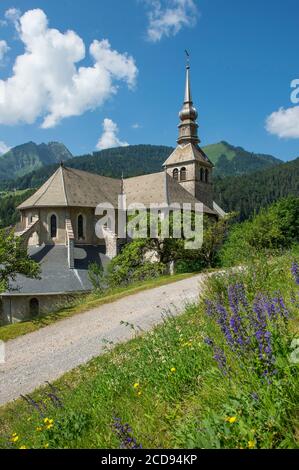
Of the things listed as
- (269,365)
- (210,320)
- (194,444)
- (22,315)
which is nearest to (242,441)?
(194,444)

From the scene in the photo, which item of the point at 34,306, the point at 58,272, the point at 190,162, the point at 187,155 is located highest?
the point at 187,155

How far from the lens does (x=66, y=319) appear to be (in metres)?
14.8

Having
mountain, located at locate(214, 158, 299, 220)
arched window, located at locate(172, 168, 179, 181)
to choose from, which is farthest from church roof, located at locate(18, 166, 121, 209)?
mountain, located at locate(214, 158, 299, 220)

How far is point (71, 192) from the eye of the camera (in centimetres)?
3669

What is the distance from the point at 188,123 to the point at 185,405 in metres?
45.2

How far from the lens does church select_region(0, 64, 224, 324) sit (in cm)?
2891

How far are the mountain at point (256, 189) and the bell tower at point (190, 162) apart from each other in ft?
296

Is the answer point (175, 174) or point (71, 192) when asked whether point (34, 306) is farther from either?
point (175, 174)

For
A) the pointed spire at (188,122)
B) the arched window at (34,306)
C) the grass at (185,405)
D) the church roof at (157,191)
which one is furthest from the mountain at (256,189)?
the grass at (185,405)

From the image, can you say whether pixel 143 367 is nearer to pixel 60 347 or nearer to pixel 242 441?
pixel 242 441

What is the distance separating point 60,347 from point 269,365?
9.42m

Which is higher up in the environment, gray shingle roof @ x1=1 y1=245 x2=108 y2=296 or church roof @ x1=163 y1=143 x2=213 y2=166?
church roof @ x1=163 y1=143 x2=213 y2=166

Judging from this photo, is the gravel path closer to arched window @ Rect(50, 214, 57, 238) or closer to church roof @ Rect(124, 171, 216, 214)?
arched window @ Rect(50, 214, 57, 238)

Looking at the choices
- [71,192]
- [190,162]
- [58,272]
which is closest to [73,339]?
[58,272]
